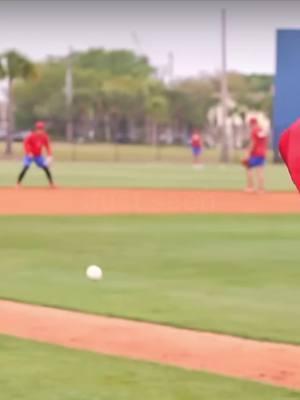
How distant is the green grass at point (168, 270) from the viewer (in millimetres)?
9609

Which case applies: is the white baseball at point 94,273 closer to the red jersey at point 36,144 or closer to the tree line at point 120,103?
the red jersey at point 36,144

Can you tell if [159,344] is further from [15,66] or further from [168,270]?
[15,66]

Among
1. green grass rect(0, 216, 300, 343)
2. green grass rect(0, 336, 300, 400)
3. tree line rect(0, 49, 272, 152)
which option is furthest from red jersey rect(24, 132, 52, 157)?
tree line rect(0, 49, 272, 152)

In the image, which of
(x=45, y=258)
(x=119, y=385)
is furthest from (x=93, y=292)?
(x=119, y=385)

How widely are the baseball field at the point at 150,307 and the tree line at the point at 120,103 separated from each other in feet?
251

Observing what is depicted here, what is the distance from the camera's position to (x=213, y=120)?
11594 centimetres

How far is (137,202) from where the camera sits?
24.3 metres

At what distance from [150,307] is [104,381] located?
9.47 ft

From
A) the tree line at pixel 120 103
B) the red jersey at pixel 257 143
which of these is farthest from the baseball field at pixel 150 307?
the tree line at pixel 120 103

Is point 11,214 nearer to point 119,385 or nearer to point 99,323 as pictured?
point 99,323

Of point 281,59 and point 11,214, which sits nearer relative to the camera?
point 11,214

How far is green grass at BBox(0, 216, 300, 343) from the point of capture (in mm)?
9609

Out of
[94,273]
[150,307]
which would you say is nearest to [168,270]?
[94,273]

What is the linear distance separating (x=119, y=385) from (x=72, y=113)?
103 metres
